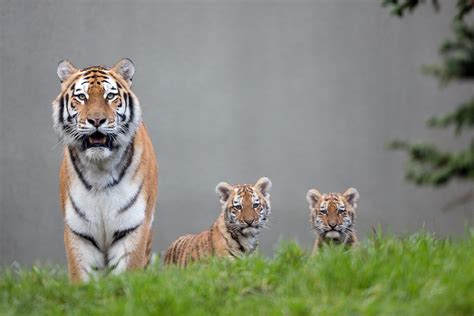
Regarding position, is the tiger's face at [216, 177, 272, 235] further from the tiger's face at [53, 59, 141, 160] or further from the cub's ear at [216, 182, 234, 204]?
the tiger's face at [53, 59, 141, 160]

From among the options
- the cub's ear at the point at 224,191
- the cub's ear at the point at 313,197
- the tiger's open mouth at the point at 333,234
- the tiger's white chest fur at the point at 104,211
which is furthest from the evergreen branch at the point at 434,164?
the tiger's white chest fur at the point at 104,211

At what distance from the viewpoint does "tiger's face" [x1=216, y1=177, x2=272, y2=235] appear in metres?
6.38

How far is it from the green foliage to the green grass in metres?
2.35

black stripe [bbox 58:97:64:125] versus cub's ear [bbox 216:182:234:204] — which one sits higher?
black stripe [bbox 58:97:64:125]

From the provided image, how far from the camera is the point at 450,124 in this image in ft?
24.0

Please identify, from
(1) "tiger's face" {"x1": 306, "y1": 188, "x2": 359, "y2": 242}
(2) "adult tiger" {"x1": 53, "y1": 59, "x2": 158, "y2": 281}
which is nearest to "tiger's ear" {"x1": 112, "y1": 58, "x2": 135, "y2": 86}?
(2) "adult tiger" {"x1": 53, "y1": 59, "x2": 158, "y2": 281}

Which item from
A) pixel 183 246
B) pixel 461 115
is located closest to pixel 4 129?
pixel 183 246

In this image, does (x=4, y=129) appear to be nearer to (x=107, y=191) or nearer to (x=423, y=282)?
(x=107, y=191)

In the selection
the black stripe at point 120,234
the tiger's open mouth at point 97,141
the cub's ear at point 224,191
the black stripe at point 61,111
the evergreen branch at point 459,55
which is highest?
the evergreen branch at point 459,55

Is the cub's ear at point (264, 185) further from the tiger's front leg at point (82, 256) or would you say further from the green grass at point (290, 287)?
the green grass at point (290, 287)

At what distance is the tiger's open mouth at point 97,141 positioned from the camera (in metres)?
5.19

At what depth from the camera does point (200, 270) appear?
175 inches

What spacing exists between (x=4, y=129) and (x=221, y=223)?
2590mm

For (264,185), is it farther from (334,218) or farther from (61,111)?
(61,111)
